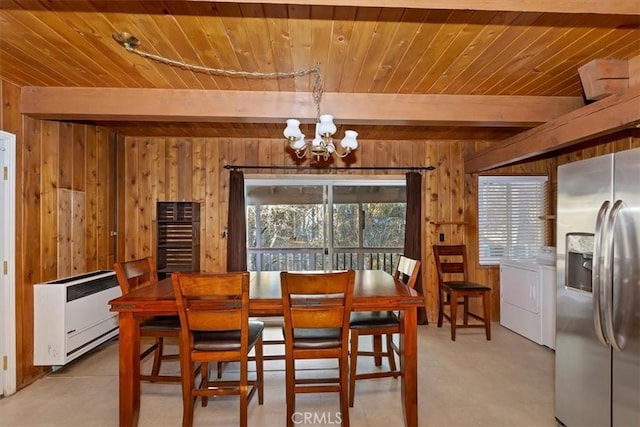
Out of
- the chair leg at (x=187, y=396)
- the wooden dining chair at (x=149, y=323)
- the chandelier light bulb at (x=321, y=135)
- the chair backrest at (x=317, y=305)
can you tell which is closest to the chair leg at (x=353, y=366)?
the chair backrest at (x=317, y=305)

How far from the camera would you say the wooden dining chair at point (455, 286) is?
399 cm

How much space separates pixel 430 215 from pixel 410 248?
0.54 m

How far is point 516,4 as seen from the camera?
150 centimetres

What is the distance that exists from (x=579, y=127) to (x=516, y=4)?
1439 mm

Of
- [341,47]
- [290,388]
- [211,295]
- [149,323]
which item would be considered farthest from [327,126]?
[149,323]

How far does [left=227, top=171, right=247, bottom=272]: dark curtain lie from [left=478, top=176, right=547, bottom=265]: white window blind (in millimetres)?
3037

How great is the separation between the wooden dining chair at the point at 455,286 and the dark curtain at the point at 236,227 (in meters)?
2.33

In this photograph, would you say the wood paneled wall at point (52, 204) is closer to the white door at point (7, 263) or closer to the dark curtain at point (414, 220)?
the white door at point (7, 263)

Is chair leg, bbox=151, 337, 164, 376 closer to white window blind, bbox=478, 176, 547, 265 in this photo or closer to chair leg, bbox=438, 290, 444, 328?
chair leg, bbox=438, 290, 444, 328

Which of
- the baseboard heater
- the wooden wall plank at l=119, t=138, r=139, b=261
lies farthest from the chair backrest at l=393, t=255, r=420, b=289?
the wooden wall plank at l=119, t=138, r=139, b=261

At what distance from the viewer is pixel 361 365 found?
328cm

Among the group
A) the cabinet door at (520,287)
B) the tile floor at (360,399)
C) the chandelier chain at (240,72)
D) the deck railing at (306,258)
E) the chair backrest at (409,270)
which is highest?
the chandelier chain at (240,72)

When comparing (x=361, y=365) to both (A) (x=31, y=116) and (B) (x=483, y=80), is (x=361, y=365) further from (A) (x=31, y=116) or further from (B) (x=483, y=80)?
(A) (x=31, y=116)

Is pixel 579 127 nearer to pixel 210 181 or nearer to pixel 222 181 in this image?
pixel 222 181
